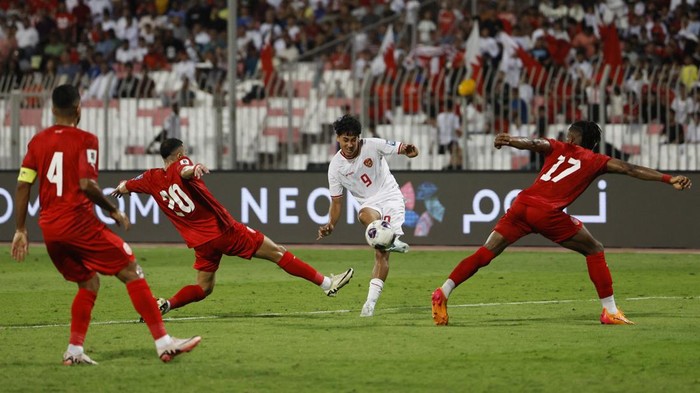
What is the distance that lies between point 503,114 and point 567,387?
1414cm

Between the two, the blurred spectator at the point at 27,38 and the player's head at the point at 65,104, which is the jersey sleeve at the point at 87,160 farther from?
the blurred spectator at the point at 27,38

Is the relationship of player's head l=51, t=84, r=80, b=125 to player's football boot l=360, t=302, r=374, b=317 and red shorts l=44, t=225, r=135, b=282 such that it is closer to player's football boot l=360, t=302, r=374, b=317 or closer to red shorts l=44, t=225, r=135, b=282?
red shorts l=44, t=225, r=135, b=282

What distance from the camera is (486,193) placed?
67.8 ft

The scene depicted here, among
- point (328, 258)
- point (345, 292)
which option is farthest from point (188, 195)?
point (328, 258)

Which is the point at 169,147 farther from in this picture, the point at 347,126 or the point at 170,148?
the point at 347,126

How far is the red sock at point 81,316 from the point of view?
28.8 feet

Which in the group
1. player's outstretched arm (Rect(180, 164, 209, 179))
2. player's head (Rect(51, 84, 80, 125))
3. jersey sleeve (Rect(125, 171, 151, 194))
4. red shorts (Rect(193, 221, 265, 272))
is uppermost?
player's head (Rect(51, 84, 80, 125))

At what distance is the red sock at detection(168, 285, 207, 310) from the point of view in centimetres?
1162

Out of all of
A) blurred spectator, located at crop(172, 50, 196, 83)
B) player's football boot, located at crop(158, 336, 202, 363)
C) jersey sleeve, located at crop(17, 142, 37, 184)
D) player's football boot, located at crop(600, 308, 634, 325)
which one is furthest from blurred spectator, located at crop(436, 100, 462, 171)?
jersey sleeve, located at crop(17, 142, 37, 184)

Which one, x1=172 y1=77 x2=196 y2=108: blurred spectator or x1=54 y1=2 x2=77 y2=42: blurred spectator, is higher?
x1=54 y1=2 x2=77 y2=42: blurred spectator

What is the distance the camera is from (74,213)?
862 centimetres

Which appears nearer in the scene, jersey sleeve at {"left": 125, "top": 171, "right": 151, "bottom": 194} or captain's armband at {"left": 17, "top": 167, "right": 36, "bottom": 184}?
captain's armband at {"left": 17, "top": 167, "right": 36, "bottom": 184}

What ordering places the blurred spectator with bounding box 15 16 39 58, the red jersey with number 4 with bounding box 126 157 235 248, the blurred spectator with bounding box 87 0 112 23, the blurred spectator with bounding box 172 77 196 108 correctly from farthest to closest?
the blurred spectator with bounding box 87 0 112 23 → the blurred spectator with bounding box 15 16 39 58 → the blurred spectator with bounding box 172 77 196 108 → the red jersey with number 4 with bounding box 126 157 235 248

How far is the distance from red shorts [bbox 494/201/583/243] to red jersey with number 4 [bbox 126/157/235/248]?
2.56m
